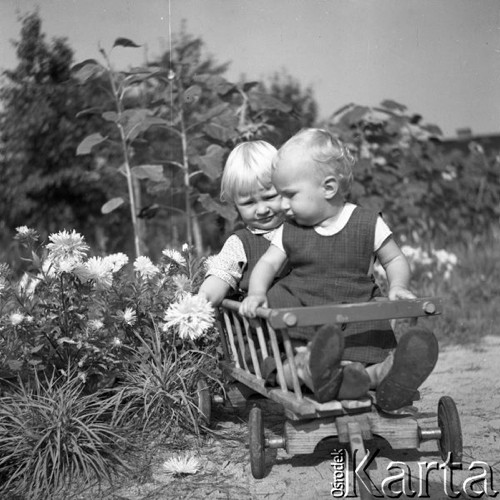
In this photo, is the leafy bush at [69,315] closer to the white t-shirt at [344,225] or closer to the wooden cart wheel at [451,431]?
the white t-shirt at [344,225]

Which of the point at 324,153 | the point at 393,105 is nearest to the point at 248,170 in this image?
the point at 324,153

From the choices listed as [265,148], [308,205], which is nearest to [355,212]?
[308,205]

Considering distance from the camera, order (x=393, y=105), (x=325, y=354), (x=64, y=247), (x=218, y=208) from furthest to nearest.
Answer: (x=393, y=105) → (x=218, y=208) → (x=64, y=247) → (x=325, y=354)

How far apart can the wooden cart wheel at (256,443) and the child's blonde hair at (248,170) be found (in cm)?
86

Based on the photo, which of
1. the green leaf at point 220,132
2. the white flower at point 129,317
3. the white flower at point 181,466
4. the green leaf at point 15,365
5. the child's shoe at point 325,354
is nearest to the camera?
the child's shoe at point 325,354

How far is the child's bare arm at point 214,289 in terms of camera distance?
2904mm

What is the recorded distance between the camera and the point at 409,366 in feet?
7.36

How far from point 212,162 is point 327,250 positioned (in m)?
2.20

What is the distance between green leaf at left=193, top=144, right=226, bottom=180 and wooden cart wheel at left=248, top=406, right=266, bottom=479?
2.33m

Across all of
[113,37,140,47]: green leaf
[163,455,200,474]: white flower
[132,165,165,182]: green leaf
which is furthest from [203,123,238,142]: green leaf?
[163,455,200,474]: white flower

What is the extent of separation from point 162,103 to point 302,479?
3.09m

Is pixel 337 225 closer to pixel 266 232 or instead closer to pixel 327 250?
pixel 327 250

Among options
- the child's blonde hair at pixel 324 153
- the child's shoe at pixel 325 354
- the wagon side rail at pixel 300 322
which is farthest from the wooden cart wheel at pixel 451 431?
the child's blonde hair at pixel 324 153

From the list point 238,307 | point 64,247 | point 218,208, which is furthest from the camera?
point 218,208
